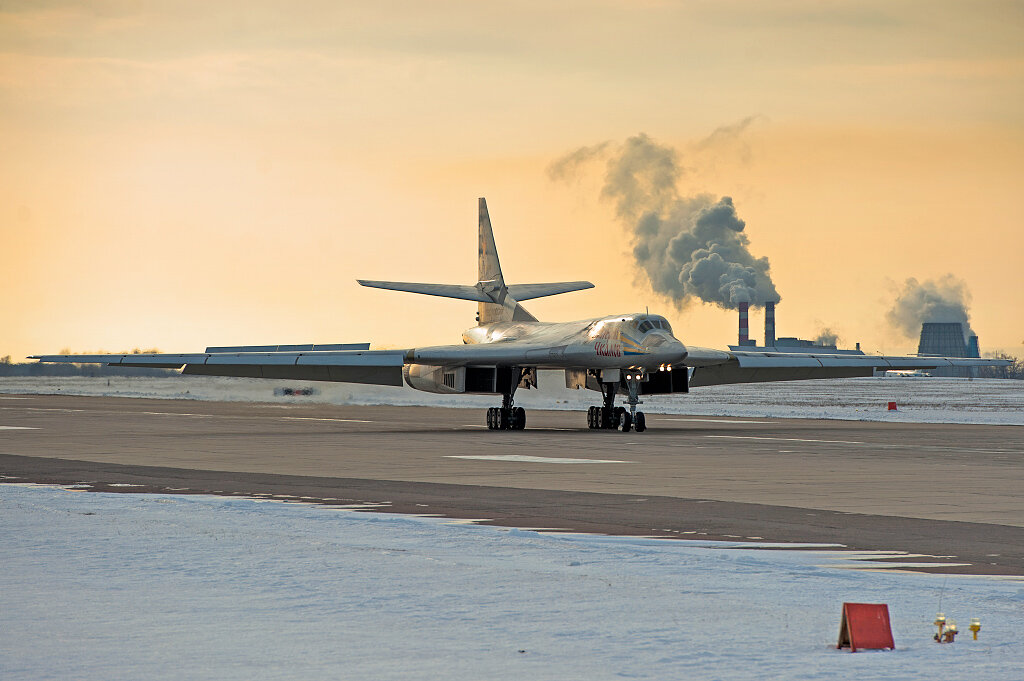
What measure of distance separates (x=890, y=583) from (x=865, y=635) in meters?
2.50

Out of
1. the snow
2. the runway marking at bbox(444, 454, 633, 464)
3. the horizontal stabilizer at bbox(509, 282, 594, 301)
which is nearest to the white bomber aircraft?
the horizontal stabilizer at bbox(509, 282, 594, 301)

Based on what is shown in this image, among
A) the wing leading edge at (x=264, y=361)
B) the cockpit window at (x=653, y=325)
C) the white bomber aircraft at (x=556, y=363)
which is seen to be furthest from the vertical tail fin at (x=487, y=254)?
the cockpit window at (x=653, y=325)

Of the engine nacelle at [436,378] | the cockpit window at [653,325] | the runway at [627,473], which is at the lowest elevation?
the runway at [627,473]

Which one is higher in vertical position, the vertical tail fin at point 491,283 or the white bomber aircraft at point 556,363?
the vertical tail fin at point 491,283

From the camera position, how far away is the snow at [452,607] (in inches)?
274

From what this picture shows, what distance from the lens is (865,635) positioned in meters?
7.34

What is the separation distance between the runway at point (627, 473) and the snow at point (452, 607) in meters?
1.99

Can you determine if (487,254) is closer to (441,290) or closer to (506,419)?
(441,290)

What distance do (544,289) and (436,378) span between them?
937cm

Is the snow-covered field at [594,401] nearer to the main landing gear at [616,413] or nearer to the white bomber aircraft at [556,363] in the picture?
the white bomber aircraft at [556,363]

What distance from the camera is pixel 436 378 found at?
42.6 metres

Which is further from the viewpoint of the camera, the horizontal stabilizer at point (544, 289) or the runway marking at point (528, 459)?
the horizontal stabilizer at point (544, 289)

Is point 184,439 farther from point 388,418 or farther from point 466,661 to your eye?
point 466,661

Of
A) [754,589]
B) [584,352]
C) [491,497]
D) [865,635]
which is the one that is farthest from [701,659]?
[584,352]
